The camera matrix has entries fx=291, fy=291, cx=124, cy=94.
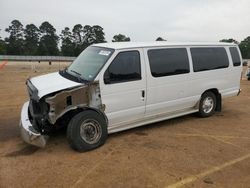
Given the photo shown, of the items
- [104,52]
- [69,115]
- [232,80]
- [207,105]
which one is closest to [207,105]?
[207,105]

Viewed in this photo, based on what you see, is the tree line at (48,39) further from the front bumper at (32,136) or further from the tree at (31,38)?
the front bumper at (32,136)

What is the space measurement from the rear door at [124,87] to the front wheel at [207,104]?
210 cm

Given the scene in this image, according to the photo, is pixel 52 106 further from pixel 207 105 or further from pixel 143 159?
pixel 207 105

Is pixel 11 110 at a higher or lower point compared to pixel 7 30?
lower

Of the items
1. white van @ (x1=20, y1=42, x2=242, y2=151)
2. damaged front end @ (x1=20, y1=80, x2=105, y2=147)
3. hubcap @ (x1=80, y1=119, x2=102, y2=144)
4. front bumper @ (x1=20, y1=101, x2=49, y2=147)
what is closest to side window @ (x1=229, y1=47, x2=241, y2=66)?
white van @ (x1=20, y1=42, x2=242, y2=151)

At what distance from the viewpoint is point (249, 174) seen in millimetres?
4562

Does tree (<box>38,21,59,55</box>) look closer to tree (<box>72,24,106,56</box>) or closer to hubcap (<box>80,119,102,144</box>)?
tree (<box>72,24,106,56</box>)

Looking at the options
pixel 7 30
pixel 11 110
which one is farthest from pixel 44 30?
pixel 11 110

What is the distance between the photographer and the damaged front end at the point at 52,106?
5148 millimetres

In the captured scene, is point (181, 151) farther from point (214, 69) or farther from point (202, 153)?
point (214, 69)

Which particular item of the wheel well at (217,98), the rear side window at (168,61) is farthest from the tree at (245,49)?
the rear side window at (168,61)

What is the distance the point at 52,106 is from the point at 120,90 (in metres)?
1.44

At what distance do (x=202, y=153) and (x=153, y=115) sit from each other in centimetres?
159

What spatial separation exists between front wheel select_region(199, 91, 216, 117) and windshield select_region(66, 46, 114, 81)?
121 inches
